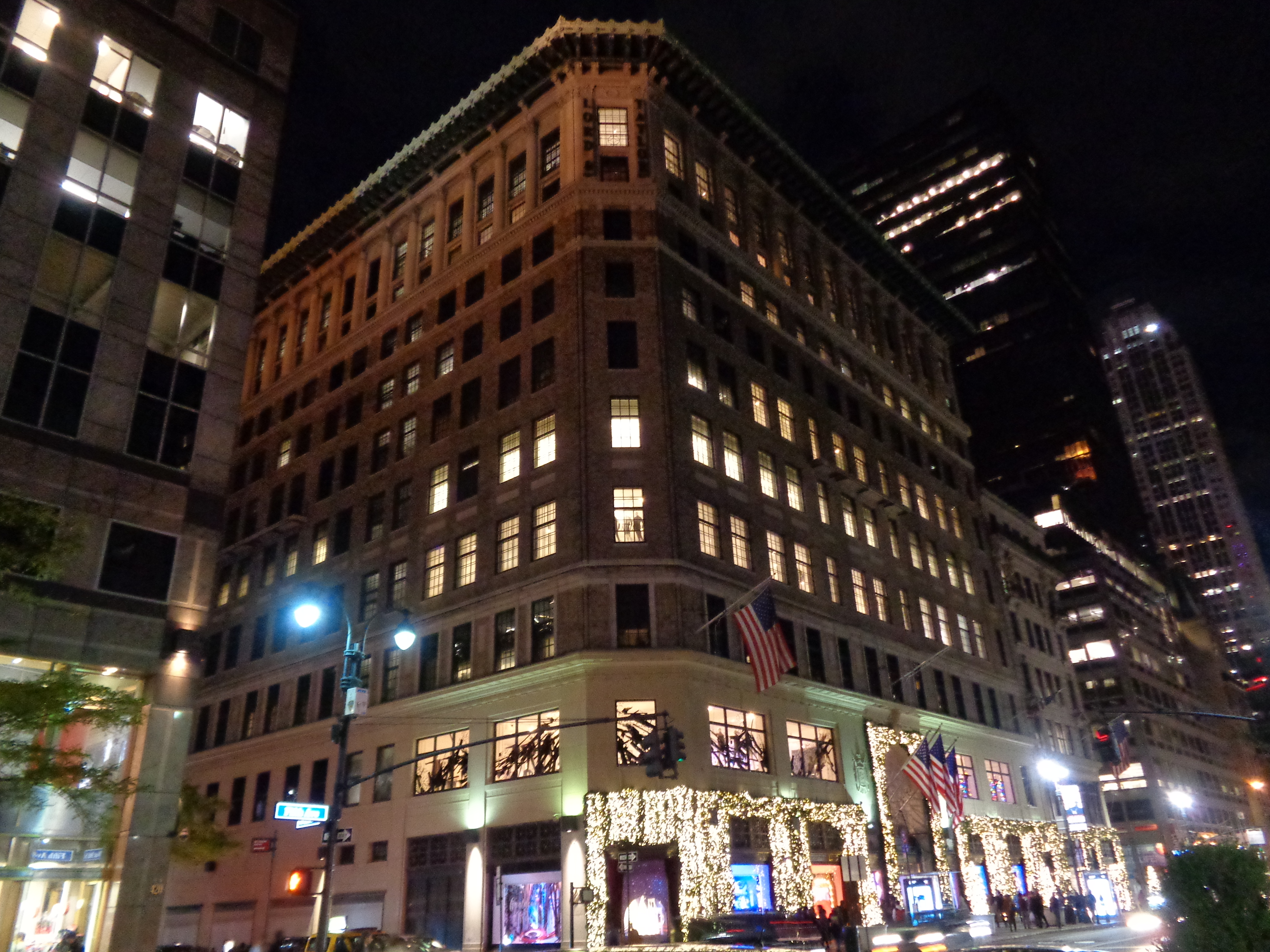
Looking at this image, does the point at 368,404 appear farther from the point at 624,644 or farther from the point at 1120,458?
the point at 1120,458

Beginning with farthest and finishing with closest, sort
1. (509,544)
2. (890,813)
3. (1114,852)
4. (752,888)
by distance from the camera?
(1114,852), (890,813), (509,544), (752,888)

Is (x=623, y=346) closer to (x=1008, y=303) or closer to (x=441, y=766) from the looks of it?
(x=441, y=766)

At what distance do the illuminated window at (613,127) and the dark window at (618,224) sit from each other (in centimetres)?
392

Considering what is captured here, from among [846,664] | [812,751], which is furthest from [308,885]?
[846,664]

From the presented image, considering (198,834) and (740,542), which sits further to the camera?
(740,542)

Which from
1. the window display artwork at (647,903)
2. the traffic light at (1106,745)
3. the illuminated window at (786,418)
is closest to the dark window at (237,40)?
the illuminated window at (786,418)

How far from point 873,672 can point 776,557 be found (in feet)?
29.7

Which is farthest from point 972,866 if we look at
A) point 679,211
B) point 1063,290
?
point 1063,290

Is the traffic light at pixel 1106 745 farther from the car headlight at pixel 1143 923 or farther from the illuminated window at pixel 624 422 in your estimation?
the illuminated window at pixel 624 422

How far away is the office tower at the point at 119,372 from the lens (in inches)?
1045

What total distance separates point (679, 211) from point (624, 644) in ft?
72.6

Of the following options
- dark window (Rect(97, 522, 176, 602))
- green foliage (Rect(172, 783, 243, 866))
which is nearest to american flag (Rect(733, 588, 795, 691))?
dark window (Rect(97, 522, 176, 602))

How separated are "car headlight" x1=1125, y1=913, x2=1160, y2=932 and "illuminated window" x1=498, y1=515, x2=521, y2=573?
30.9 m

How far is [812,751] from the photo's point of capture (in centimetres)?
4188
